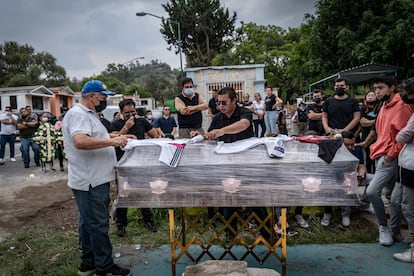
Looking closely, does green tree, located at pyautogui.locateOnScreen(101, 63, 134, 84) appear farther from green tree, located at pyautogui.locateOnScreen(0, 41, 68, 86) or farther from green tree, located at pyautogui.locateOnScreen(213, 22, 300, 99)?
green tree, located at pyautogui.locateOnScreen(213, 22, 300, 99)

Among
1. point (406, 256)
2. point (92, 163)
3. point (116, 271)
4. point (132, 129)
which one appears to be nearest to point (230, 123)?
point (92, 163)

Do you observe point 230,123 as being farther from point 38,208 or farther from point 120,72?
point 120,72

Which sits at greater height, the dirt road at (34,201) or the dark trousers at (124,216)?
the dark trousers at (124,216)

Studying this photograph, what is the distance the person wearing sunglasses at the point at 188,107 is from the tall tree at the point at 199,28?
25.1 metres

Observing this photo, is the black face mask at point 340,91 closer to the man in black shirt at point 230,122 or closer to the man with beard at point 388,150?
the man with beard at point 388,150

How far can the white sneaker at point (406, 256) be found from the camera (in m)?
3.22

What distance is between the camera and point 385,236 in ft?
11.9

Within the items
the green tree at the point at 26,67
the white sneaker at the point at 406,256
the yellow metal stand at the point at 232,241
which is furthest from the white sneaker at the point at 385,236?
the green tree at the point at 26,67

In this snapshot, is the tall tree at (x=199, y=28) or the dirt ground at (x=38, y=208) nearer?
the dirt ground at (x=38, y=208)

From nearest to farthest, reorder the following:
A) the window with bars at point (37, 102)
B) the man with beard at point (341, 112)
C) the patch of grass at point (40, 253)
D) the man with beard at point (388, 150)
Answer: the man with beard at point (388, 150), the patch of grass at point (40, 253), the man with beard at point (341, 112), the window with bars at point (37, 102)

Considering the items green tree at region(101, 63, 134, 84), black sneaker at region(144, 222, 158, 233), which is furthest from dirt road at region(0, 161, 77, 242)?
green tree at region(101, 63, 134, 84)

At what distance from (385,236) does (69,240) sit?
13.0ft

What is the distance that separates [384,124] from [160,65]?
397 feet

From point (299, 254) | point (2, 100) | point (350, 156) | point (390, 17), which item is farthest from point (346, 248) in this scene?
point (2, 100)
